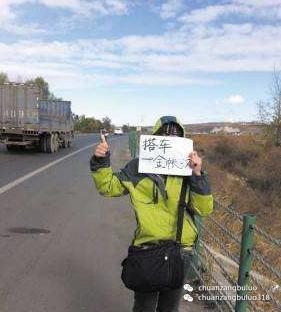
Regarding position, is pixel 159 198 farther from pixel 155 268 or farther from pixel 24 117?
pixel 24 117

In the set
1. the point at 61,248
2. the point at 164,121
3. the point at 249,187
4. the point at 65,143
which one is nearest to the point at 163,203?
the point at 164,121

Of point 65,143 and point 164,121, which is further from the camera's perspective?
point 65,143

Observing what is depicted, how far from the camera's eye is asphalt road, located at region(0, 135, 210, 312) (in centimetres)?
644

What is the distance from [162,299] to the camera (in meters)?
4.40

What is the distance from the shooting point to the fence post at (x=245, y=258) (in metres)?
5.08

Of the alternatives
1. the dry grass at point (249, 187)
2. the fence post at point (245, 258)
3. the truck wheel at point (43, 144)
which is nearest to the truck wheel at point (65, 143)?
the truck wheel at point (43, 144)

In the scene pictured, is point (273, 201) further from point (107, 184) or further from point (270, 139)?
point (270, 139)

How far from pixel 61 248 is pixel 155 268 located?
4.89 m

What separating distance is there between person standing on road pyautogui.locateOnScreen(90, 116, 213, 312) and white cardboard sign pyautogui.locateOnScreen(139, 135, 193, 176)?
48 mm

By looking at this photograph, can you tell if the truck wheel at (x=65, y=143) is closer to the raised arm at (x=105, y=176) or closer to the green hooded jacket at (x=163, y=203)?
the raised arm at (x=105, y=176)

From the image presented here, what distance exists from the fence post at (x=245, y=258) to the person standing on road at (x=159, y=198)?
84cm

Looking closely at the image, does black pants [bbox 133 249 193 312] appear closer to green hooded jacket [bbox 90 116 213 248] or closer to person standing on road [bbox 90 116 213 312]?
person standing on road [bbox 90 116 213 312]

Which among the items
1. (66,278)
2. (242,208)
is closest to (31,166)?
(242,208)

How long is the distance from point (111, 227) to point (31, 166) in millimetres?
11757
